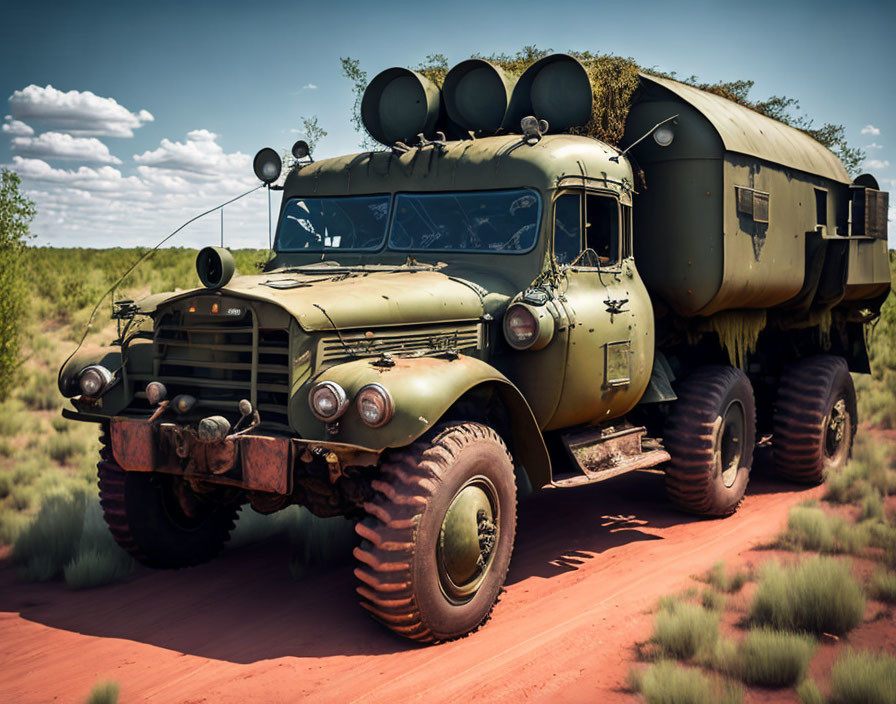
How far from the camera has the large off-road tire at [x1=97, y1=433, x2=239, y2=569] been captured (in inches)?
242

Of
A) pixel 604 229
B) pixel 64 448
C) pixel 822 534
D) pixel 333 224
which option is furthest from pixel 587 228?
pixel 64 448

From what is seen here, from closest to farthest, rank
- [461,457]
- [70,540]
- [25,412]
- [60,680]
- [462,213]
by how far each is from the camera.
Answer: [60,680] < [461,457] < [462,213] < [70,540] < [25,412]

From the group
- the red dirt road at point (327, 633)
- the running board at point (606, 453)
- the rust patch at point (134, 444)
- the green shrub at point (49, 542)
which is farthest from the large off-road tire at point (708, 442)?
the green shrub at point (49, 542)

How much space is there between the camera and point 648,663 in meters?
4.82

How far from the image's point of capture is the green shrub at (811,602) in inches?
205

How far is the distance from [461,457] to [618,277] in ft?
8.55

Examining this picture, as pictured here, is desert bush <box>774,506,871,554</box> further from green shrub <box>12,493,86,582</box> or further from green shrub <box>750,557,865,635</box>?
green shrub <box>12,493,86,582</box>

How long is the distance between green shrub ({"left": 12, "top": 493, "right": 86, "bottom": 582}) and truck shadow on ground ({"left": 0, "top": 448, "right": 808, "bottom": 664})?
19 centimetres

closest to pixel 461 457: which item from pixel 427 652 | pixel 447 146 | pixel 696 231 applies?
pixel 427 652

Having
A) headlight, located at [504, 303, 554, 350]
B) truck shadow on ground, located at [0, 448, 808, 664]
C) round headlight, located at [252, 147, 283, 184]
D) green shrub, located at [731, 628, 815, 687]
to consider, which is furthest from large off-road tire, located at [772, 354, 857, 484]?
round headlight, located at [252, 147, 283, 184]

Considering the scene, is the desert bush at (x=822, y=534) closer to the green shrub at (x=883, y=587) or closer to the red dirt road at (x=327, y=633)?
the red dirt road at (x=327, y=633)

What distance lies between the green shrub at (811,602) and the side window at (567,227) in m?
2.67

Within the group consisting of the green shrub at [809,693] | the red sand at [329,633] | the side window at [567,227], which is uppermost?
the side window at [567,227]

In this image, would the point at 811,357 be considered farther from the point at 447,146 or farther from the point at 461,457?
the point at 461,457
